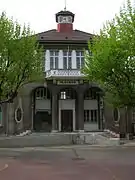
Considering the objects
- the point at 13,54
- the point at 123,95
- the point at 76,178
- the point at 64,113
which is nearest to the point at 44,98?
the point at 64,113

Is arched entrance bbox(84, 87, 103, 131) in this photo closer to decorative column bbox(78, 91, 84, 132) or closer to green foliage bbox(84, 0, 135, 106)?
decorative column bbox(78, 91, 84, 132)

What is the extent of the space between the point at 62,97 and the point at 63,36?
8.60 meters

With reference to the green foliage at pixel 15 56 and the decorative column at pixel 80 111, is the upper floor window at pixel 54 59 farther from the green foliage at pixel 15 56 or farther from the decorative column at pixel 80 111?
the green foliage at pixel 15 56

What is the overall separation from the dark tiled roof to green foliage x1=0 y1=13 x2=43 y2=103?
1763 cm

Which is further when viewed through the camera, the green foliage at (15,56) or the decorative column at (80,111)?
the decorative column at (80,111)

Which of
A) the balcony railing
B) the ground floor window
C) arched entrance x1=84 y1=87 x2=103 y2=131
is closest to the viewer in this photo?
the balcony railing

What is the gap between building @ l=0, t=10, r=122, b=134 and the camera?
136 feet

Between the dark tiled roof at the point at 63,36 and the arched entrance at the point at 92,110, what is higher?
the dark tiled roof at the point at 63,36

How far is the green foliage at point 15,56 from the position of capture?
24.1m

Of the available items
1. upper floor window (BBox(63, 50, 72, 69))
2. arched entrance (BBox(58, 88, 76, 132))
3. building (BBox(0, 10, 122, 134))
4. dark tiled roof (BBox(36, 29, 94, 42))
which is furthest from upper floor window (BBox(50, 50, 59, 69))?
arched entrance (BBox(58, 88, 76, 132))

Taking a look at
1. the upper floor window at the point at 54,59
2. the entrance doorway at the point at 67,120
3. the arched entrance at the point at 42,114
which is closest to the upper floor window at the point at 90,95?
the entrance doorway at the point at 67,120

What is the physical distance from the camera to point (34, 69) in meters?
25.8

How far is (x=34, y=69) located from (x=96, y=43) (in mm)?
6166

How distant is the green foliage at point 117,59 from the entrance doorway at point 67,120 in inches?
545
